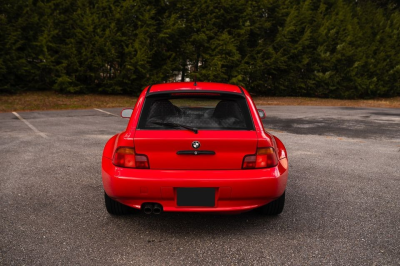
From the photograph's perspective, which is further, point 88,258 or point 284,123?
point 284,123

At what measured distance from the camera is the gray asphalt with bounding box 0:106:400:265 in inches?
111

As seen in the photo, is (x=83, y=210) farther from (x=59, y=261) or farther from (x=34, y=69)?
(x=34, y=69)

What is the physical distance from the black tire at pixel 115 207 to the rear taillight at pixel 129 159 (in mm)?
570

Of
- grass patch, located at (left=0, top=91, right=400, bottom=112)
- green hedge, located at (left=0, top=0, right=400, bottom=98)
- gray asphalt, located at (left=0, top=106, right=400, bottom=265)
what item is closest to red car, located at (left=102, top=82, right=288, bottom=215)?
gray asphalt, located at (left=0, top=106, right=400, bottom=265)

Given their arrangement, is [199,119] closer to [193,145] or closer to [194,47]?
[193,145]

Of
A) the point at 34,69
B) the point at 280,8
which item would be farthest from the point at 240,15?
the point at 34,69

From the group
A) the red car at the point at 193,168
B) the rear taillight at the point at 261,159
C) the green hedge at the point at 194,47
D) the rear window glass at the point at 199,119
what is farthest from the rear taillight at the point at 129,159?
the green hedge at the point at 194,47

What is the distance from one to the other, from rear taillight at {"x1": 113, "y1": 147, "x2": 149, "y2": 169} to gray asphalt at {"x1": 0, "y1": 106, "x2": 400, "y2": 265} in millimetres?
662

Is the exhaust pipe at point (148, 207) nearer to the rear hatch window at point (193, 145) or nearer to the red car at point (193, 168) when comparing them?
the red car at point (193, 168)

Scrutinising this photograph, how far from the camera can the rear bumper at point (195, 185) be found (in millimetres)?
2990

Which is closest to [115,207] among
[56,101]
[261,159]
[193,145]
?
[193,145]

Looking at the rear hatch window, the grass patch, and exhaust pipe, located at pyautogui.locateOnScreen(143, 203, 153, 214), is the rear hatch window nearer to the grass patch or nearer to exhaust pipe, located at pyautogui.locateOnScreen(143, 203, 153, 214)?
exhaust pipe, located at pyautogui.locateOnScreen(143, 203, 153, 214)

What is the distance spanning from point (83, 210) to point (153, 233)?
0.99m

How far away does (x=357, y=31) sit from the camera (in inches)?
1099
